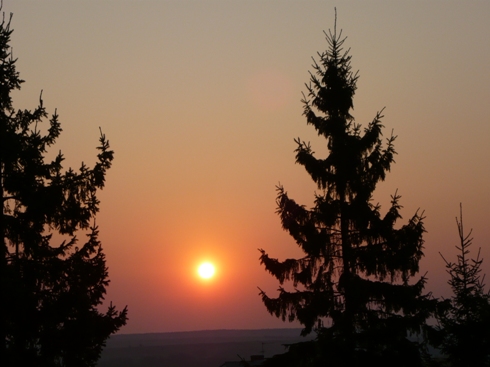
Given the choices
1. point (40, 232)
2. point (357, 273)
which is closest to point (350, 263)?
point (357, 273)

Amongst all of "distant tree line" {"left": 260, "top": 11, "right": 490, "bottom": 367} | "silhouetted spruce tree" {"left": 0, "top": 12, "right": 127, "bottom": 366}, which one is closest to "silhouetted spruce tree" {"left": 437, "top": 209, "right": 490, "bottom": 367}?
"distant tree line" {"left": 260, "top": 11, "right": 490, "bottom": 367}

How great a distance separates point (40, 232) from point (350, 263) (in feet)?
34.6

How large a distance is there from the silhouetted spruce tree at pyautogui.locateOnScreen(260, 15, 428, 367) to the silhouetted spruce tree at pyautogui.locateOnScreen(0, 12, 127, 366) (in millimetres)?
7461

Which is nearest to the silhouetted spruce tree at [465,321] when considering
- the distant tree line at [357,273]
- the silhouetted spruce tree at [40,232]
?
the distant tree line at [357,273]

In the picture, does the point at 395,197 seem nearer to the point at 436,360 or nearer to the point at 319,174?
the point at 319,174

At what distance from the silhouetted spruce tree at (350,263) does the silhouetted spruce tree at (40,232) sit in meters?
7.46

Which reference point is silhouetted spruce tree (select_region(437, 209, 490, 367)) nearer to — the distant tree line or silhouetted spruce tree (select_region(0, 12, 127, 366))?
the distant tree line

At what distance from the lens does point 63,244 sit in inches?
865

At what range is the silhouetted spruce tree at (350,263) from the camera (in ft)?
78.0

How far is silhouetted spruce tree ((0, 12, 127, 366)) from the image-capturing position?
1997cm

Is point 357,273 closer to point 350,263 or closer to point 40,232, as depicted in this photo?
point 350,263

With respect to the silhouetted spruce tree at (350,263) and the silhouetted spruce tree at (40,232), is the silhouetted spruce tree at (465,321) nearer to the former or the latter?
the silhouetted spruce tree at (350,263)

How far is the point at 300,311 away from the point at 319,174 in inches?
194

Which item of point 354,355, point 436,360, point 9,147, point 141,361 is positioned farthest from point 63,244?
point 141,361
